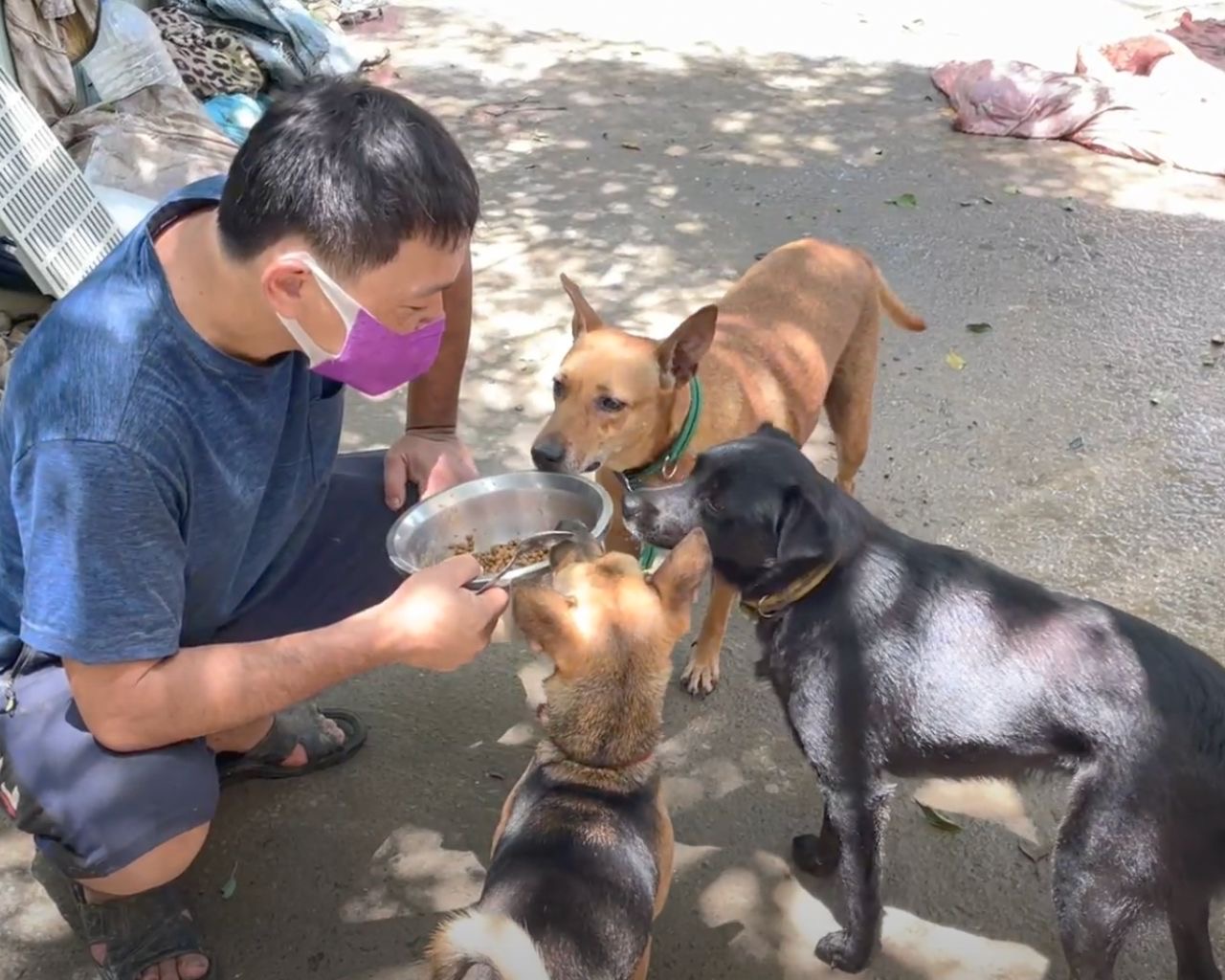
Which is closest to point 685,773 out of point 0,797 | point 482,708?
point 482,708

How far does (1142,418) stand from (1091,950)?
2.91m

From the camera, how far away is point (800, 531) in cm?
263

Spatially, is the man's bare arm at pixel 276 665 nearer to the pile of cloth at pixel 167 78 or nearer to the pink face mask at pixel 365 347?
the pink face mask at pixel 365 347

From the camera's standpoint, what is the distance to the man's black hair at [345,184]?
6.59 ft

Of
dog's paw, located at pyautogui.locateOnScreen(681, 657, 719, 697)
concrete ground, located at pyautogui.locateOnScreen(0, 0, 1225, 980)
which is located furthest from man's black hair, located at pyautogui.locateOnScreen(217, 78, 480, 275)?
dog's paw, located at pyautogui.locateOnScreen(681, 657, 719, 697)

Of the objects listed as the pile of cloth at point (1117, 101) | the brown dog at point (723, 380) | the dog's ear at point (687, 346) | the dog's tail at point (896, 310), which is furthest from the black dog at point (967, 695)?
the pile of cloth at point (1117, 101)

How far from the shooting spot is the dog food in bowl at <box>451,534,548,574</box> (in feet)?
8.77

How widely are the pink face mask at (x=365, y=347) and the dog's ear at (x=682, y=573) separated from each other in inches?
28.7

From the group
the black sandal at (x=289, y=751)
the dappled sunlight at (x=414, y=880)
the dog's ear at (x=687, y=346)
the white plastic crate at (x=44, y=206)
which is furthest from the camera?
the white plastic crate at (x=44, y=206)

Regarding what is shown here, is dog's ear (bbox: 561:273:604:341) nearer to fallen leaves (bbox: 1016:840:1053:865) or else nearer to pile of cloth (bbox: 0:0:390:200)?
fallen leaves (bbox: 1016:840:1053:865)

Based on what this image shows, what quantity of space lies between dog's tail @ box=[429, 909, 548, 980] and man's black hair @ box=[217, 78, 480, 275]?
127 cm

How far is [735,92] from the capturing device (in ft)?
27.6

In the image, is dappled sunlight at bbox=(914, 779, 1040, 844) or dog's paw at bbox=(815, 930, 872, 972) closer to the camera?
dog's paw at bbox=(815, 930, 872, 972)

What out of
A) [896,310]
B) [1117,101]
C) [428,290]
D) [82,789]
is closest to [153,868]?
[82,789]
